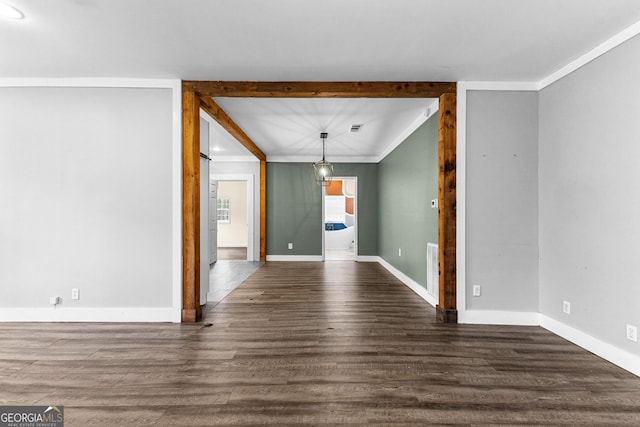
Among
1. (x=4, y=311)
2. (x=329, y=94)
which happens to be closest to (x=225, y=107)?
(x=329, y=94)

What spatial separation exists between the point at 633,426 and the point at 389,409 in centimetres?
126

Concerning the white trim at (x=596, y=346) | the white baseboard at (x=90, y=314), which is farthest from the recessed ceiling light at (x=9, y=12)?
the white trim at (x=596, y=346)

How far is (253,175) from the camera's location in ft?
25.7

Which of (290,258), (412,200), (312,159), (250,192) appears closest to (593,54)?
(412,200)

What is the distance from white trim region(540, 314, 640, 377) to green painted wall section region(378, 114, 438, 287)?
4.71 feet

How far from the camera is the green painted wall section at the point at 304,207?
7734 millimetres

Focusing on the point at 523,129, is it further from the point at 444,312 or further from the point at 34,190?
the point at 34,190

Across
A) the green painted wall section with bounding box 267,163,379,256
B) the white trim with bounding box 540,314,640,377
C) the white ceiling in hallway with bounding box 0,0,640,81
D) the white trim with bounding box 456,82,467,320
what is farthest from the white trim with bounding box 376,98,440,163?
the white trim with bounding box 540,314,640,377

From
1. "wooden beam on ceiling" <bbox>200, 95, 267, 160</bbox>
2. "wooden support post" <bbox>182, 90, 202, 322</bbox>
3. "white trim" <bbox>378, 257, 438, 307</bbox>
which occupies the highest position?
"wooden beam on ceiling" <bbox>200, 95, 267, 160</bbox>

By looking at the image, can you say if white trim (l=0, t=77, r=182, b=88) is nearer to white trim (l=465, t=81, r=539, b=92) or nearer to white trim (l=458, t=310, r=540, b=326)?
white trim (l=465, t=81, r=539, b=92)

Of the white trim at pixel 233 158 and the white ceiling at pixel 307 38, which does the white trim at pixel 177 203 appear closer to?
the white ceiling at pixel 307 38

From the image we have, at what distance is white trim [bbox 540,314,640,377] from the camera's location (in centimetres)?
234

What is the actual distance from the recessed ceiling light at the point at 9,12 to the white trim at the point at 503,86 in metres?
3.72

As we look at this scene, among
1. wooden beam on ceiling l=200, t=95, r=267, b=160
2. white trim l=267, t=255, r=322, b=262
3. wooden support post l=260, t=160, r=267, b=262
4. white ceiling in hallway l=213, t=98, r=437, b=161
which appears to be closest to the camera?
wooden beam on ceiling l=200, t=95, r=267, b=160
